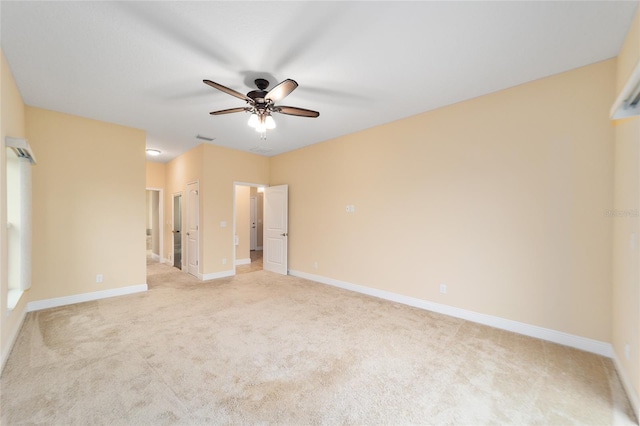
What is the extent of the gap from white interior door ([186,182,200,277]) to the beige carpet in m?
2.12

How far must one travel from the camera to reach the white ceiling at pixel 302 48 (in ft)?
6.36

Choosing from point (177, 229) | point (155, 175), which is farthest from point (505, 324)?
point (155, 175)

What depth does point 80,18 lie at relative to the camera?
2.00 meters

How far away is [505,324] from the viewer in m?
3.05

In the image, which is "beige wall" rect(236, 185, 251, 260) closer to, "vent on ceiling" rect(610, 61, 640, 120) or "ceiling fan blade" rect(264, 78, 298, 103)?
"ceiling fan blade" rect(264, 78, 298, 103)

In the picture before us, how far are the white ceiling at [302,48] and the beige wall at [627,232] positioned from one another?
0.30 metres

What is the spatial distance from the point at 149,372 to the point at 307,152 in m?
4.51

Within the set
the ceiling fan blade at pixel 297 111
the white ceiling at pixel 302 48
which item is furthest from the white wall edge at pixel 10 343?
the ceiling fan blade at pixel 297 111

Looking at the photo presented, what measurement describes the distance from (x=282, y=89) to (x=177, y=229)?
5.64 metres

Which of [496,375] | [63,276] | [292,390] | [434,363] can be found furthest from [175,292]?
[496,375]

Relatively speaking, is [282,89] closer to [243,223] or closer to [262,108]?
[262,108]

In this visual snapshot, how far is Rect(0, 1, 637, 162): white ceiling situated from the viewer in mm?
1939

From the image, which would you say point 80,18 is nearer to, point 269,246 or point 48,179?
point 48,179

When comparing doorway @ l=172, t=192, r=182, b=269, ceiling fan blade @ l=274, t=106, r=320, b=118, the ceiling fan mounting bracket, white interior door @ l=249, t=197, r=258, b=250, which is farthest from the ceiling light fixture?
white interior door @ l=249, t=197, r=258, b=250
